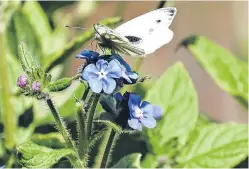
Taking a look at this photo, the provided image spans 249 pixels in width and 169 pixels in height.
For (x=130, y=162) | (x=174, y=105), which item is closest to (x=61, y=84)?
(x=130, y=162)

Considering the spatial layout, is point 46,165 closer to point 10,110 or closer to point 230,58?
point 10,110

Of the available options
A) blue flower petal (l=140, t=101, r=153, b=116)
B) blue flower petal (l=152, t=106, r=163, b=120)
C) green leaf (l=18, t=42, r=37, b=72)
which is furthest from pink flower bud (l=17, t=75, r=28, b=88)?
blue flower petal (l=152, t=106, r=163, b=120)

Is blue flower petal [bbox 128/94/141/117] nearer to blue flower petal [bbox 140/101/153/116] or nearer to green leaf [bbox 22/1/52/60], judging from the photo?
blue flower petal [bbox 140/101/153/116]

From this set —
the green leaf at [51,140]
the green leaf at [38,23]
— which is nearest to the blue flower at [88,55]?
→ the green leaf at [51,140]

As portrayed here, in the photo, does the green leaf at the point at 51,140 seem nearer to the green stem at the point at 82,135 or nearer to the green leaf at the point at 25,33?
the green stem at the point at 82,135

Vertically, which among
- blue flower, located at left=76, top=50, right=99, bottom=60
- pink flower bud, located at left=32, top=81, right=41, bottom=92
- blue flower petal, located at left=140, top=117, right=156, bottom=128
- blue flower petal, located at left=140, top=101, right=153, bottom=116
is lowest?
blue flower petal, located at left=140, top=117, right=156, bottom=128

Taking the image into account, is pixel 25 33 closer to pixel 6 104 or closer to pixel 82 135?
pixel 6 104
